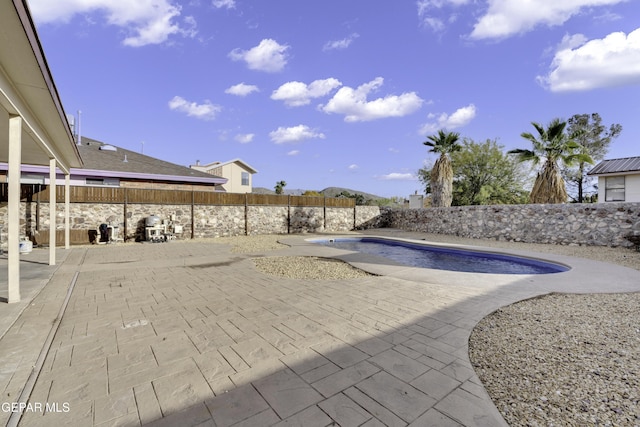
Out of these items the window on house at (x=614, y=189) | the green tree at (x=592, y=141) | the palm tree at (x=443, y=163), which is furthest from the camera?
the green tree at (x=592, y=141)

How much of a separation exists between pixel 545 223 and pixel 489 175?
11.2m

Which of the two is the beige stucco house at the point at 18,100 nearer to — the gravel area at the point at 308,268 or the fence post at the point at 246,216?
the gravel area at the point at 308,268

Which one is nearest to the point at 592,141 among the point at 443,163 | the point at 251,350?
the point at 443,163

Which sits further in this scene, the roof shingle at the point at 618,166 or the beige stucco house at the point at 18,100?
the roof shingle at the point at 618,166

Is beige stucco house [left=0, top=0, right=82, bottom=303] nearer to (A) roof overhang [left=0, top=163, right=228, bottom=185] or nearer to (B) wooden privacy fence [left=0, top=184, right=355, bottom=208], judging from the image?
(B) wooden privacy fence [left=0, top=184, right=355, bottom=208]

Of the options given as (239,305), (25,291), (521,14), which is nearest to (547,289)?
(239,305)

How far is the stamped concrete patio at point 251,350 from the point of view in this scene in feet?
5.58

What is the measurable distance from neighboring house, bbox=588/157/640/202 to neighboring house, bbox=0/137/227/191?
2004cm

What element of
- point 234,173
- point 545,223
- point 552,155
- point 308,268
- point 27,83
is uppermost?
point 234,173

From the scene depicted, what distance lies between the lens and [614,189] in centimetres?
1390

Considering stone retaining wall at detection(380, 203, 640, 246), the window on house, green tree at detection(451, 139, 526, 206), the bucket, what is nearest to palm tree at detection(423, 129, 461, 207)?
stone retaining wall at detection(380, 203, 640, 246)

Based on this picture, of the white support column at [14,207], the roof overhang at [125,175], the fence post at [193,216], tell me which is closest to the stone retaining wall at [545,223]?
the fence post at [193,216]

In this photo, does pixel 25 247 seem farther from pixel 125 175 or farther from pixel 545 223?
pixel 545 223

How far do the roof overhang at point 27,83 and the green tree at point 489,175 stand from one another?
21.5 meters
